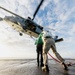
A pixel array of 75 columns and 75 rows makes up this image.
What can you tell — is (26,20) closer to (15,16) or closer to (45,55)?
(15,16)

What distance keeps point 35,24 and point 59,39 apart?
870 cm

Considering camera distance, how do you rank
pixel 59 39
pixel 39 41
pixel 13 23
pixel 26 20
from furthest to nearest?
pixel 59 39 < pixel 26 20 < pixel 13 23 < pixel 39 41

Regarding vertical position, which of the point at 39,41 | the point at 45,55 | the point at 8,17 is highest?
the point at 8,17

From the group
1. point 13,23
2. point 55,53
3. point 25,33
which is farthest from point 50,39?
point 25,33

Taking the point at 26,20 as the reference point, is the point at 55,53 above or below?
below

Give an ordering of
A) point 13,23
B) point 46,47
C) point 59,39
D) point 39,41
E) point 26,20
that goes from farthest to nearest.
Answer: point 59,39
point 26,20
point 13,23
point 39,41
point 46,47

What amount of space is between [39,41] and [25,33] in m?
19.7

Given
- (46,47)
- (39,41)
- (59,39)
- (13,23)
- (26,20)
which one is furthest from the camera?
(59,39)

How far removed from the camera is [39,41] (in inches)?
293

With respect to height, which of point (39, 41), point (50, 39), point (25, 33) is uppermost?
point (25, 33)

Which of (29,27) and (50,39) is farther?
(29,27)

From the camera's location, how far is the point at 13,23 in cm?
2438

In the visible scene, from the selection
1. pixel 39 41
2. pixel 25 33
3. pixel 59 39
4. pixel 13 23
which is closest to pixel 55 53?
pixel 39 41

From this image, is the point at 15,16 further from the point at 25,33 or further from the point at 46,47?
the point at 46,47
